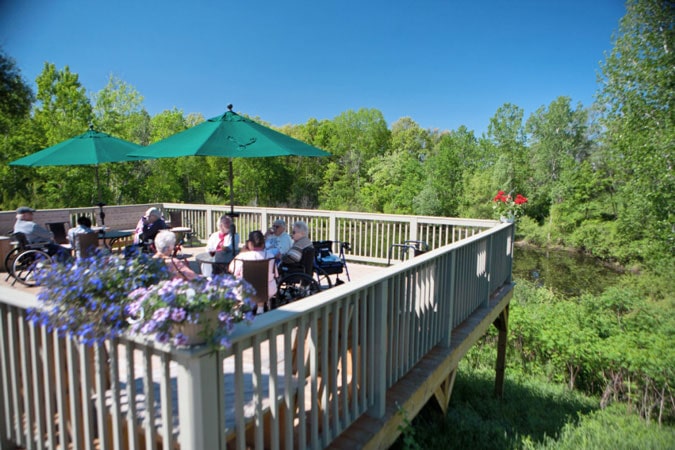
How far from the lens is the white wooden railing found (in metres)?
1.57

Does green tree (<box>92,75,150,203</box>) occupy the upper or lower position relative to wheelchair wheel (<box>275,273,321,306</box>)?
upper

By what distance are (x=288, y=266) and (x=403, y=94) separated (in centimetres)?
4827

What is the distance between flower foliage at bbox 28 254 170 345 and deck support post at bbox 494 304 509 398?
6.47 meters

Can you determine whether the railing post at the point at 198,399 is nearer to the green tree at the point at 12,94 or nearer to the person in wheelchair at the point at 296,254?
the person in wheelchair at the point at 296,254

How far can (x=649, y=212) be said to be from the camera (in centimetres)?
→ 1628

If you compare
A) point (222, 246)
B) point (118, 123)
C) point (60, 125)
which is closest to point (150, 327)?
point (222, 246)

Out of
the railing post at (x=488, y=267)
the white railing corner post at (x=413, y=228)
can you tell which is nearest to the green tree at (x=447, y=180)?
the white railing corner post at (x=413, y=228)

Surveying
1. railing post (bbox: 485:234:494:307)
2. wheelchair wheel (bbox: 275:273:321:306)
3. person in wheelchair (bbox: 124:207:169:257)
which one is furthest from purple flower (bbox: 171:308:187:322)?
person in wheelchair (bbox: 124:207:169:257)

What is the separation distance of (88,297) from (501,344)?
7.31 metres

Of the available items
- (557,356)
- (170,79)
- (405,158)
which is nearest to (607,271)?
(557,356)

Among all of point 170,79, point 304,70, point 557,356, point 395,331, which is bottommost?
point 557,356

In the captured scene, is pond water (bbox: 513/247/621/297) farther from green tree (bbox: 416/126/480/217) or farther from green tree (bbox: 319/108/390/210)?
green tree (bbox: 319/108/390/210)

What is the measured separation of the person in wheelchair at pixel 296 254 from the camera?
14.4 ft

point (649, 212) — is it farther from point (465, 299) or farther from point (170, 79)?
point (170, 79)
